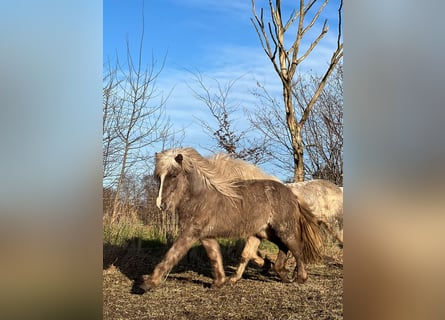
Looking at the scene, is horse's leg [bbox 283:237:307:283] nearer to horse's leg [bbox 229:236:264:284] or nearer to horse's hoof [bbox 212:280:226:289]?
horse's leg [bbox 229:236:264:284]

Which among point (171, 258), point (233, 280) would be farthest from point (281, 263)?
point (171, 258)

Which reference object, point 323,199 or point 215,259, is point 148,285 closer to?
point 215,259

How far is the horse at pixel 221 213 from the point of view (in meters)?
1.87

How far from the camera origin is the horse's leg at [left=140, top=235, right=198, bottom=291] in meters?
1.81

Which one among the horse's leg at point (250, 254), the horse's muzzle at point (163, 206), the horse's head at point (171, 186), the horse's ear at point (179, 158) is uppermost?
the horse's ear at point (179, 158)

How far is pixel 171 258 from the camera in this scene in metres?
1.87

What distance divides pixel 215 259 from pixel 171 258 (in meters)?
0.21

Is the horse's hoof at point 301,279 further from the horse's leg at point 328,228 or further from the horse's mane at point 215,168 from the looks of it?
the horse's mane at point 215,168

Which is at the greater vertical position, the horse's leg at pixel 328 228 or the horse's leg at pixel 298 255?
the horse's leg at pixel 328 228

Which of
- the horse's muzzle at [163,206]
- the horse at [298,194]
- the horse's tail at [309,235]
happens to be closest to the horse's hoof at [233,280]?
the horse at [298,194]
